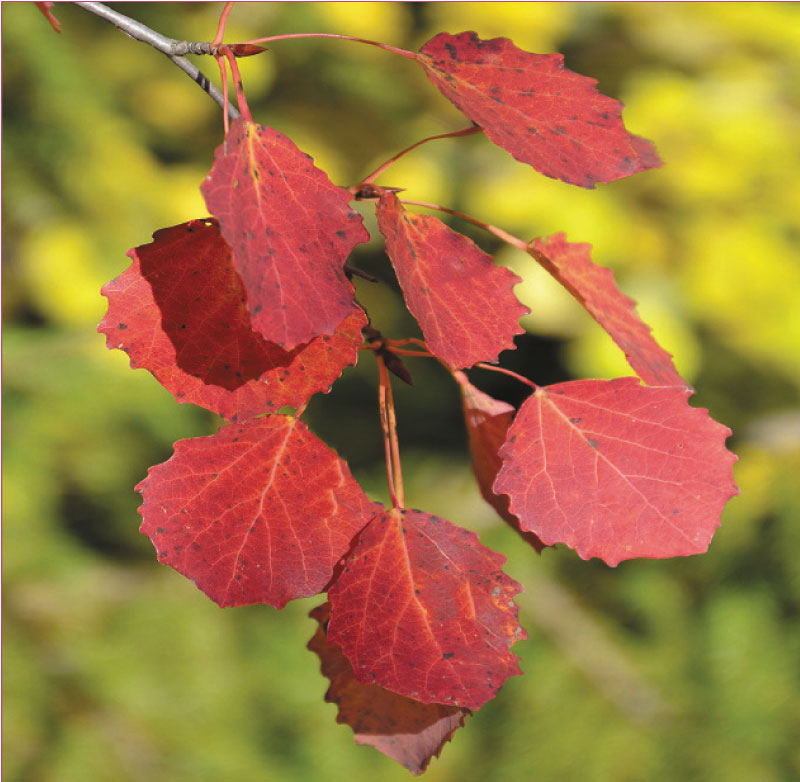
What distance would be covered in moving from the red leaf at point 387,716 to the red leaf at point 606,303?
202 millimetres

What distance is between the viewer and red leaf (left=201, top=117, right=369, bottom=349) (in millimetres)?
333

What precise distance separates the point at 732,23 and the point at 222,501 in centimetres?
110

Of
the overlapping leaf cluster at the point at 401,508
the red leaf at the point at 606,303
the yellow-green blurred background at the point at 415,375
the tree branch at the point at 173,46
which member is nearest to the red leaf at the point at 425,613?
the overlapping leaf cluster at the point at 401,508

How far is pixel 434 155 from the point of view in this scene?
137 cm

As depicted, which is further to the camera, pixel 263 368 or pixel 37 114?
pixel 37 114

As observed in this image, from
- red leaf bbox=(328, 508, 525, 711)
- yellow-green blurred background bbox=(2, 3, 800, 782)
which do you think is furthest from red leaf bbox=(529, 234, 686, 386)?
yellow-green blurred background bbox=(2, 3, 800, 782)

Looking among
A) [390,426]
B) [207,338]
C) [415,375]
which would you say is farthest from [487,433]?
[415,375]

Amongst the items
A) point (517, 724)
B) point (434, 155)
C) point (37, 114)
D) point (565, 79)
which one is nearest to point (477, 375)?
point (434, 155)

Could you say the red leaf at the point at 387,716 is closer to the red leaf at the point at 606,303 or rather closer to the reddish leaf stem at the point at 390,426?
the reddish leaf stem at the point at 390,426

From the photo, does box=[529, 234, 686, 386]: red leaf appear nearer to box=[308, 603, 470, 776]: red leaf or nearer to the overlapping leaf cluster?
the overlapping leaf cluster

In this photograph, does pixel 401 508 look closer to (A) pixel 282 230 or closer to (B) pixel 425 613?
(B) pixel 425 613

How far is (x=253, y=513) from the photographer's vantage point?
1.37ft

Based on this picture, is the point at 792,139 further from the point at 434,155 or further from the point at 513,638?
the point at 513,638

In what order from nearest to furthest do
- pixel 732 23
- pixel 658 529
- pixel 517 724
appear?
1. pixel 658 529
2. pixel 732 23
3. pixel 517 724
